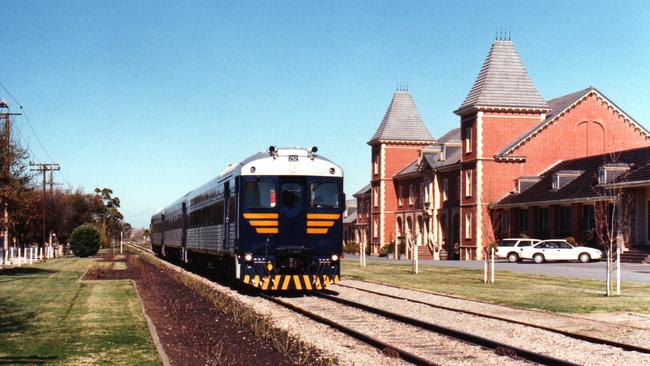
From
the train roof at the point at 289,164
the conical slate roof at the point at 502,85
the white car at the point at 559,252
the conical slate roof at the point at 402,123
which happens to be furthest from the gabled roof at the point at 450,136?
the train roof at the point at 289,164

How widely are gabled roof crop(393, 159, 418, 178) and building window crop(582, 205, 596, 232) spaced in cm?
2345

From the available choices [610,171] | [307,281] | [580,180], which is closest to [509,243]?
[580,180]

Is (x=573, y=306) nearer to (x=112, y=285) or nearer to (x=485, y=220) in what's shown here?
(x=112, y=285)

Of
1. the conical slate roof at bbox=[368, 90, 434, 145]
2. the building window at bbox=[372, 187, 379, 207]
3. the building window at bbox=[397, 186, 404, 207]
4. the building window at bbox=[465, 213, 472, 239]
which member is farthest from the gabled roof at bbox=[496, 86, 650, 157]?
the building window at bbox=[372, 187, 379, 207]

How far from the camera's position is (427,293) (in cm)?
2244

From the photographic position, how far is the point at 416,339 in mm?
12820

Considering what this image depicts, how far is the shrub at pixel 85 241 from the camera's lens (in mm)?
61125

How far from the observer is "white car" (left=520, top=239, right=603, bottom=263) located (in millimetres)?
44625

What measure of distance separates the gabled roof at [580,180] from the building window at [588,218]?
1.27 metres

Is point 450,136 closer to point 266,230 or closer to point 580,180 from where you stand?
point 580,180

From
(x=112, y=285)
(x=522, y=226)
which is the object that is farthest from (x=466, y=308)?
(x=522, y=226)

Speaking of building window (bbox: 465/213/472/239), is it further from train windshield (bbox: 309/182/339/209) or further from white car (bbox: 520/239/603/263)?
train windshield (bbox: 309/182/339/209)

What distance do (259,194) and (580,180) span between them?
32098 millimetres

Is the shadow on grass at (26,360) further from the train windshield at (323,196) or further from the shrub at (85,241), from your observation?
Result: the shrub at (85,241)
